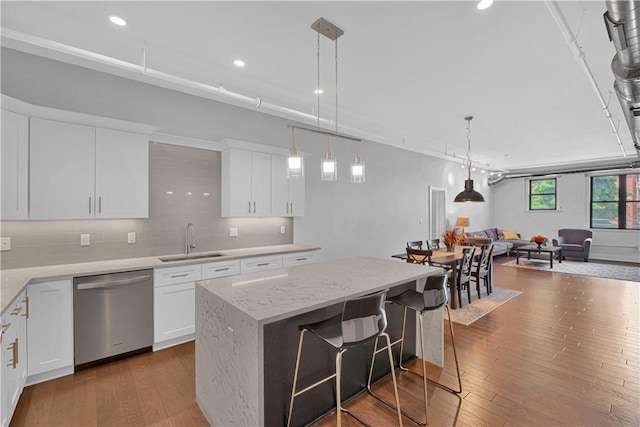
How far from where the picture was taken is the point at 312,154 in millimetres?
5094

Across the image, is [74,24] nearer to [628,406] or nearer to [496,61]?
[496,61]

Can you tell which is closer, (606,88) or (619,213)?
(606,88)

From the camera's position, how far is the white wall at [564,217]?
8.98m

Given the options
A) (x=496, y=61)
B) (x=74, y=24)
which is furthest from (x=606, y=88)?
(x=74, y=24)

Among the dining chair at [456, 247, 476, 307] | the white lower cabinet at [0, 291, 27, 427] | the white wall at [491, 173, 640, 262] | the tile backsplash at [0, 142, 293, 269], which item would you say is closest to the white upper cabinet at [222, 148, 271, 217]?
the tile backsplash at [0, 142, 293, 269]

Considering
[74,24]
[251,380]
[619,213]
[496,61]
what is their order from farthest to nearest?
[619,213]
[496,61]
[74,24]
[251,380]

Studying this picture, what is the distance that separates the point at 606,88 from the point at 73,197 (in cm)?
639

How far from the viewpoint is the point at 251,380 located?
171 cm

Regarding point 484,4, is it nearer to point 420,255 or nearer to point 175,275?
point 420,255

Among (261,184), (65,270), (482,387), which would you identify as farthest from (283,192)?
(482,387)

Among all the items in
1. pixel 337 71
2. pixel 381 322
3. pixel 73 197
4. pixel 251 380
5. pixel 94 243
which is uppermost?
pixel 337 71

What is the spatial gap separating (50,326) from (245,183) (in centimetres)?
245

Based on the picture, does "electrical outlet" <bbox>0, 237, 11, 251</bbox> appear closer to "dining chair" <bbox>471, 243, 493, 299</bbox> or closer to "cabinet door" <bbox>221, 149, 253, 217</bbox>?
"cabinet door" <bbox>221, 149, 253, 217</bbox>

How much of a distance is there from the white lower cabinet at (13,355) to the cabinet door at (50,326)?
0.08 metres
